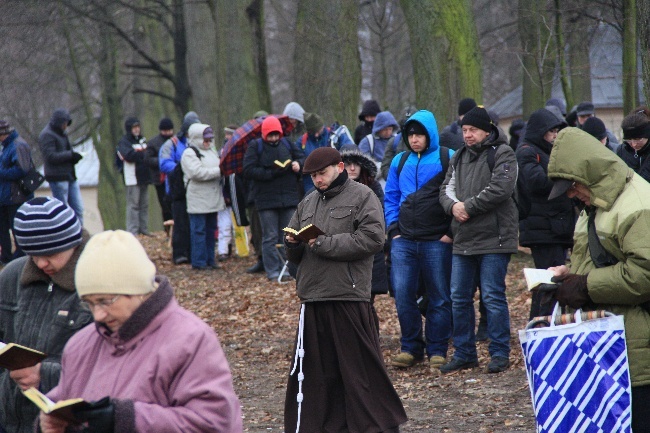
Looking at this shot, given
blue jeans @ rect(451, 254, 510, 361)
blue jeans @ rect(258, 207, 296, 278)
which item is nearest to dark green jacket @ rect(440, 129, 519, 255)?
blue jeans @ rect(451, 254, 510, 361)

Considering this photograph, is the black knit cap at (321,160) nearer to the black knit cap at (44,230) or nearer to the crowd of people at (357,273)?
the crowd of people at (357,273)

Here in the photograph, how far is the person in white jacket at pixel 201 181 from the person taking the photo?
14305mm

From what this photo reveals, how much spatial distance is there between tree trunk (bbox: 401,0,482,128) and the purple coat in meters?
9.67

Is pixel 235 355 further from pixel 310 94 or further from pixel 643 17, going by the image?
pixel 310 94

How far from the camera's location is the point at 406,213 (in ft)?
28.6

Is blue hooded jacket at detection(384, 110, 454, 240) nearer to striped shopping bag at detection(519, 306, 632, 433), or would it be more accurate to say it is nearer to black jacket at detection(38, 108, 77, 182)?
striped shopping bag at detection(519, 306, 632, 433)

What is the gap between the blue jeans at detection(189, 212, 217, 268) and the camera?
14602 millimetres

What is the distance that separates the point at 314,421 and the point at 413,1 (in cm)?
761

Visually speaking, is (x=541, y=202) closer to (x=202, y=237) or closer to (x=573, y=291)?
(x=573, y=291)

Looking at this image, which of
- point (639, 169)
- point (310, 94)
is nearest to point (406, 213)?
point (639, 169)

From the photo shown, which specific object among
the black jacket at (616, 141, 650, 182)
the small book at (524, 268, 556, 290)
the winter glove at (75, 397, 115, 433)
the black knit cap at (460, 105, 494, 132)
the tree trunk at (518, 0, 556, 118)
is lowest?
the winter glove at (75, 397, 115, 433)

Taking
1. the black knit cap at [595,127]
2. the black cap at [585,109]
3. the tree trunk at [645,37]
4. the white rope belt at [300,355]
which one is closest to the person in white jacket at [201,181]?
the black cap at [585,109]

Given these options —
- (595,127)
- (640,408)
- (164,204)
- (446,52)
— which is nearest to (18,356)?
(640,408)

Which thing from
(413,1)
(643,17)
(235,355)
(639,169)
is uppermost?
(413,1)
